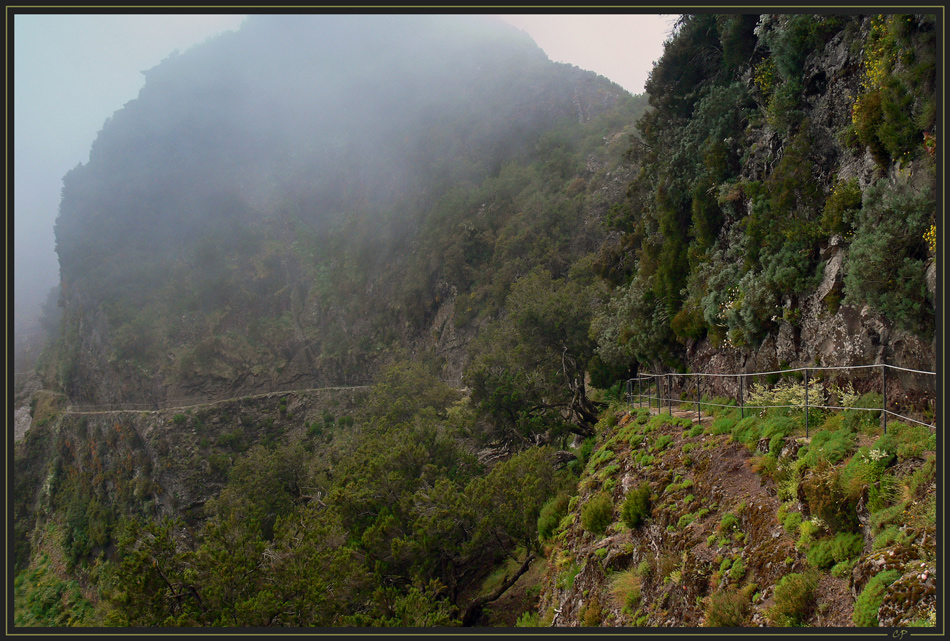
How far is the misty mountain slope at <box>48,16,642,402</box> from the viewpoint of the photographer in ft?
193

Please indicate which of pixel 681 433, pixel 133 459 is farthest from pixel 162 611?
pixel 133 459

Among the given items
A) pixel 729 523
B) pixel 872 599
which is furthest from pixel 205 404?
pixel 872 599

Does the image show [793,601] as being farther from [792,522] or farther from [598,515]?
[598,515]

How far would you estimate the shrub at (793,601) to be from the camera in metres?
4.87

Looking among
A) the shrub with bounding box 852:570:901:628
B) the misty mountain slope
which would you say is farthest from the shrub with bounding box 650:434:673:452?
the misty mountain slope

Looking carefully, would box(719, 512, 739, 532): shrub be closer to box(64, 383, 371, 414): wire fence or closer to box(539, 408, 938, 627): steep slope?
box(539, 408, 938, 627): steep slope

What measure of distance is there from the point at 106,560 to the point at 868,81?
64.9m

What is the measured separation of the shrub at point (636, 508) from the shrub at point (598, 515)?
92cm

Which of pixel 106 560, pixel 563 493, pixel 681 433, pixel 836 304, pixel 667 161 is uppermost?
pixel 667 161

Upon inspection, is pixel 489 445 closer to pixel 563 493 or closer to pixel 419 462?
pixel 419 462

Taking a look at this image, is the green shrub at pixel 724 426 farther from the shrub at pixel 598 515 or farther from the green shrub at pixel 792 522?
the green shrub at pixel 792 522

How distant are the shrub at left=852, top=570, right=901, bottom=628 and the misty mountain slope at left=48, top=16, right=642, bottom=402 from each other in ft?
127

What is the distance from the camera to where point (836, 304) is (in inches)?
384

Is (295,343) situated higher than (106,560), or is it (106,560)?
(295,343)
